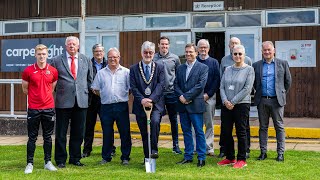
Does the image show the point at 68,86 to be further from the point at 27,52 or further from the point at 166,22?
the point at 27,52

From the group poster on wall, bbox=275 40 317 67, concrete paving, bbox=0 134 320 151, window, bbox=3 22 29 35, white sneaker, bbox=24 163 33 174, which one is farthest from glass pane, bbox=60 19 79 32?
white sneaker, bbox=24 163 33 174

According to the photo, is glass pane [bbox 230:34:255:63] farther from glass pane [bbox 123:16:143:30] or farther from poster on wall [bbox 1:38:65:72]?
poster on wall [bbox 1:38:65:72]

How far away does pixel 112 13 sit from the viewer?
14.9m

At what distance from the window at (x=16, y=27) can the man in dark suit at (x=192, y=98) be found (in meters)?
9.68

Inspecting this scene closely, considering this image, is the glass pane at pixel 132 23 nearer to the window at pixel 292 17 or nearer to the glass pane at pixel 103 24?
the glass pane at pixel 103 24

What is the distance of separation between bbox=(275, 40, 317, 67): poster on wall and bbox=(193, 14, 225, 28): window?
172cm

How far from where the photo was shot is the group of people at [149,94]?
7160mm

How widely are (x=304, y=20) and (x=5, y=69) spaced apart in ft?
31.3

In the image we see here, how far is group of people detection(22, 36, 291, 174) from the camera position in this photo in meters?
7.16

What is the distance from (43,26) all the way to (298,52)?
800 cm

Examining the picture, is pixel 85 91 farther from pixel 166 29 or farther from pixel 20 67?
pixel 20 67

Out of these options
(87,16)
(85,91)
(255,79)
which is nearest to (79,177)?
(85,91)

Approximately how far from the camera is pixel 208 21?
13977 millimetres

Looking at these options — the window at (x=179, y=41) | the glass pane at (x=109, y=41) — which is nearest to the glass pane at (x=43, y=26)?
the glass pane at (x=109, y=41)
